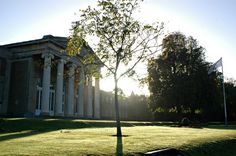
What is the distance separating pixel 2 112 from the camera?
43.8 meters

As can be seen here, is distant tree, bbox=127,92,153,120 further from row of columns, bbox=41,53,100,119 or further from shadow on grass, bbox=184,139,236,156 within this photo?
shadow on grass, bbox=184,139,236,156

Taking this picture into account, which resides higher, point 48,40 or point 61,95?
point 48,40

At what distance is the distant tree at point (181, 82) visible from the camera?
159 ft

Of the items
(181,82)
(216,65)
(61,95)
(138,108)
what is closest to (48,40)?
(61,95)

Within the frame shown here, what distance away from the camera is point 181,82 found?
48.9m

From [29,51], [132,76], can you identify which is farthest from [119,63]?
[29,51]

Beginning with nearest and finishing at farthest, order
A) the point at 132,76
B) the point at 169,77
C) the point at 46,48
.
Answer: the point at 132,76, the point at 46,48, the point at 169,77

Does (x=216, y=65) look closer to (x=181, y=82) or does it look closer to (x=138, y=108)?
(x=181, y=82)

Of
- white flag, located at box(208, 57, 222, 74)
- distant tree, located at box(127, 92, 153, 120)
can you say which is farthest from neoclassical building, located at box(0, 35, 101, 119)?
distant tree, located at box(127, 92, 153, 120)

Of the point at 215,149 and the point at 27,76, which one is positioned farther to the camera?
the point at 27,76

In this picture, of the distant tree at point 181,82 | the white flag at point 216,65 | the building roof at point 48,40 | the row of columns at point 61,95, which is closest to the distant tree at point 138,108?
the row of columns at point 61,95

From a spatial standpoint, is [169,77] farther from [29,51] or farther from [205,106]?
[29,51]

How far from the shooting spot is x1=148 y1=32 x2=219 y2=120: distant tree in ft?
159

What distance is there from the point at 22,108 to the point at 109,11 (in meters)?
30.2
